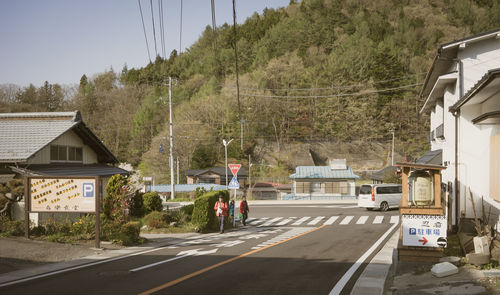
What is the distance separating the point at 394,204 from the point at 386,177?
13621 mm

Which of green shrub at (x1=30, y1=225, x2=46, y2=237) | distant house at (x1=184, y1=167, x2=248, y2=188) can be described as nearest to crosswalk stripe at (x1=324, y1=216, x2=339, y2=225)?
green shrub at (x1=30, y1=225, x2=46, y2=237)

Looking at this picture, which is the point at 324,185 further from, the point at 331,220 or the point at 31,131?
the point at 31,131

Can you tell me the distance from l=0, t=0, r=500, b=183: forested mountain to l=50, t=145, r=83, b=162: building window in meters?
41.5

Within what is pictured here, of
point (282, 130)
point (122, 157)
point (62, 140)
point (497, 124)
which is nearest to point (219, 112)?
point (282, 130)

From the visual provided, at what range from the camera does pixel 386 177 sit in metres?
45.9

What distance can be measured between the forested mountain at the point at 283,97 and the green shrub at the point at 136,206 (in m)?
41.9

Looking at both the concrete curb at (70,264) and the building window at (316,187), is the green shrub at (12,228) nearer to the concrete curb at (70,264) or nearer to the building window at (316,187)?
the concrete curb at (70,264)

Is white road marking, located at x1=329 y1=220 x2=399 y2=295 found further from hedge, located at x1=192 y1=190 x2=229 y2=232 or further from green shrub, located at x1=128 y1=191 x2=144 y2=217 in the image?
green shrub, located at x1=128 y1=191 x2=144 y2=217

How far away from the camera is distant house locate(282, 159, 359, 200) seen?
49531 mm

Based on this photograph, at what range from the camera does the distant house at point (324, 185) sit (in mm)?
49531

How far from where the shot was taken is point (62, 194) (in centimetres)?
1438

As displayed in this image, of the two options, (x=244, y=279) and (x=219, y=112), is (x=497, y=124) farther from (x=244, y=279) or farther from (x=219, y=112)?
(x=219, y=112)

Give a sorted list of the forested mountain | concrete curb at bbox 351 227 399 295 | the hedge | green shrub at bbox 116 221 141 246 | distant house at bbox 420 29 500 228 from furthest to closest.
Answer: the forested mountain
the hedge
green shrub at bbox 116 221 141 246
distant house at bbox 420 29 500 228
concrete curb at bbox 351 227 399 295

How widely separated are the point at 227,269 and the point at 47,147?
605 inches
